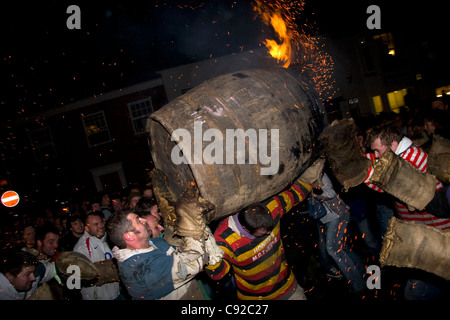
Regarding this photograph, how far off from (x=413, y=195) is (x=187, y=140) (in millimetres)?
1890

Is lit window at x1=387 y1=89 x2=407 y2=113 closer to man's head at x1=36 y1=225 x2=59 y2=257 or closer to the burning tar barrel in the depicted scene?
the burning tar barrel

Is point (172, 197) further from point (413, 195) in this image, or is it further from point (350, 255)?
point (350, 255)

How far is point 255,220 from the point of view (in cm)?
275

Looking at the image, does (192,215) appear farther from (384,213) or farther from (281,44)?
(384,213)

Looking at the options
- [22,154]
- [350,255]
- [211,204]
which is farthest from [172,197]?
[22,154]

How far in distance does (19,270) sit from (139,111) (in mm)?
13437

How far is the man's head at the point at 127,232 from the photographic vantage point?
8.60ft

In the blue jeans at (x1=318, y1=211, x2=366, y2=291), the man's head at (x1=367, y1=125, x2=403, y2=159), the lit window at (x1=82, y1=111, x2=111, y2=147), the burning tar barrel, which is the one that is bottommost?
the blue jeans at (x1=318, y1=211, x2=366, y2=291)

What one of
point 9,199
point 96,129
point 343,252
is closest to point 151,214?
point 343,252

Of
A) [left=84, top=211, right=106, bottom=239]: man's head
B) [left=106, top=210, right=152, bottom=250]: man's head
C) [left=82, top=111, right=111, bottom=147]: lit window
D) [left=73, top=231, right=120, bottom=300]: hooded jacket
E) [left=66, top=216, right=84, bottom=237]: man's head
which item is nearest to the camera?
[left=106, top=210, right=152, bottom=250]: man's head

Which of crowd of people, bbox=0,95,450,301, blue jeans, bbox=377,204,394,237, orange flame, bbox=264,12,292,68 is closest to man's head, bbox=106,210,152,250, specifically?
crowd of people, bbox=0,95,450,301

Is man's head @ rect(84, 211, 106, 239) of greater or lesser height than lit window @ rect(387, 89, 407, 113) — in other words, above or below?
below

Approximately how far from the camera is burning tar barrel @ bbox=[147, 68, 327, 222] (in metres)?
2.20

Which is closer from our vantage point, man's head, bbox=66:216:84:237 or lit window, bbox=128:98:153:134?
man's head, bbox=66:216:84:237
